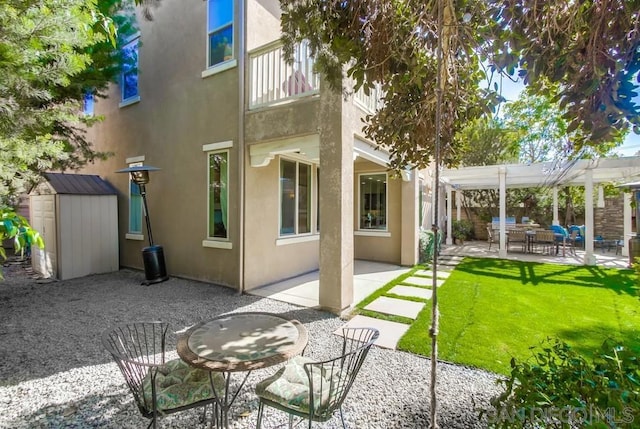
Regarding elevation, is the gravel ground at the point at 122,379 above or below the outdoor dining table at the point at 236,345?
below

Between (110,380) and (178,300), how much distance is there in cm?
283

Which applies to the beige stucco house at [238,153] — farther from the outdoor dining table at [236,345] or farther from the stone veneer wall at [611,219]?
the stone veneer wall at [611,219]

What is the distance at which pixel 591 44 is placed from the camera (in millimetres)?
1786

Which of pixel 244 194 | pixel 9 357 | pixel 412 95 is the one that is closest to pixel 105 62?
pixel 244 194

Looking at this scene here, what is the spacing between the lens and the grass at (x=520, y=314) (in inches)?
156

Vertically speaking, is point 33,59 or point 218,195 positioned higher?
point 33,59

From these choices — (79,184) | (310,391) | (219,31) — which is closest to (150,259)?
(79,184)

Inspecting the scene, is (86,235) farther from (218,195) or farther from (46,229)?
(218,195)

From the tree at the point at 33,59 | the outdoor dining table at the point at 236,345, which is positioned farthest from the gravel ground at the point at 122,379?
the tree at the point at 33,59

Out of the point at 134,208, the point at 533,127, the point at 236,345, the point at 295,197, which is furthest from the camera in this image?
the point at 533,127

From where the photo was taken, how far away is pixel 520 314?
5.19m

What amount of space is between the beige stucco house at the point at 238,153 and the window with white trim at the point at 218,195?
0.09 ft

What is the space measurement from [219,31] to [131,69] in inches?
156

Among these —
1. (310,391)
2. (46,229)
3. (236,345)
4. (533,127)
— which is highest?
(533,127)
